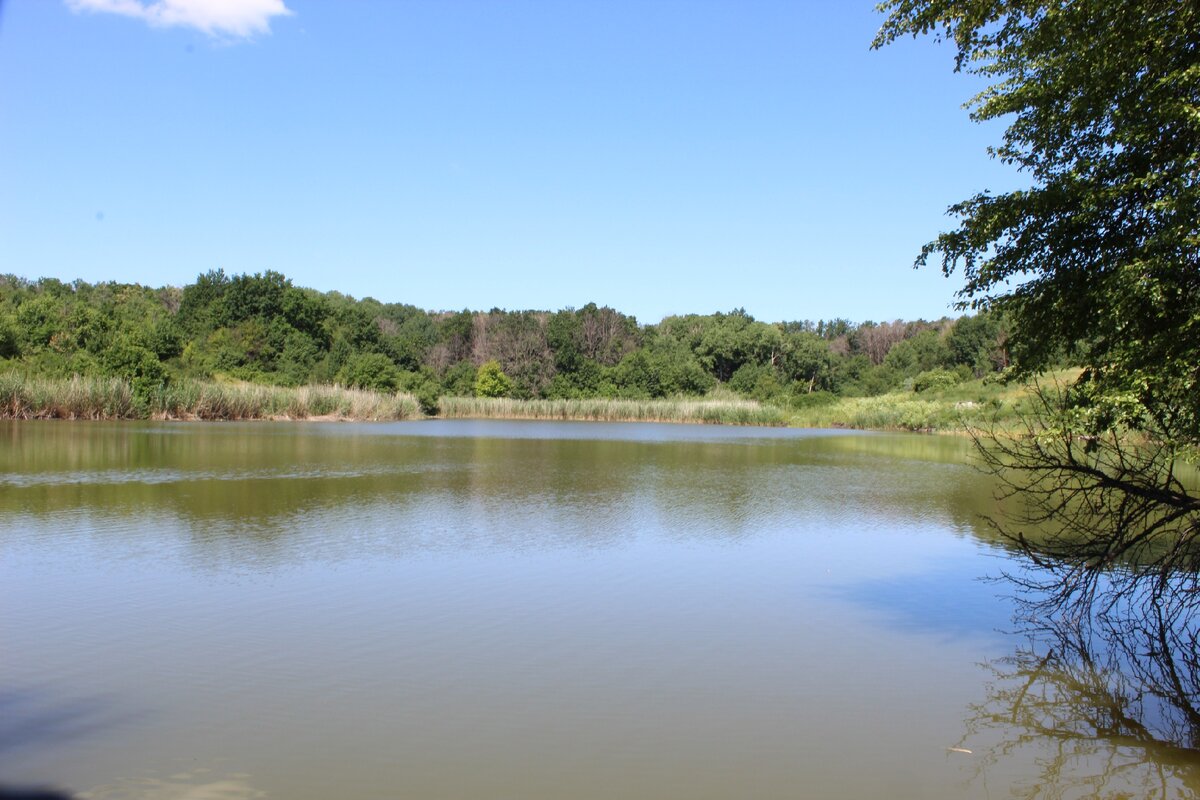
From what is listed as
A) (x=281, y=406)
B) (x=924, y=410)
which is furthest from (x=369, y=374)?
(x=924, y=410)

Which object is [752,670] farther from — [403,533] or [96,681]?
[403,533]

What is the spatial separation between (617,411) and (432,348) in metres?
23.5

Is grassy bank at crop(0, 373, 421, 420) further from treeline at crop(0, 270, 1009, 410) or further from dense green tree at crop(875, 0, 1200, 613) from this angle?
dense green tree at crop(875, 0, 1200, 613)

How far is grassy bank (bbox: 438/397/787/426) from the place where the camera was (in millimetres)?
53438

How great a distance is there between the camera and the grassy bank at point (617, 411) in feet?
175

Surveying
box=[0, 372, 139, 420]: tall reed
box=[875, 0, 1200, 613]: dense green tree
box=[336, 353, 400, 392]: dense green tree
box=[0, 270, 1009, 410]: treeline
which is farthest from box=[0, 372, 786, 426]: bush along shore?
box=[875, 0, 1200, 613]: dense green tree

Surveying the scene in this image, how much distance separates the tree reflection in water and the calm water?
3cm

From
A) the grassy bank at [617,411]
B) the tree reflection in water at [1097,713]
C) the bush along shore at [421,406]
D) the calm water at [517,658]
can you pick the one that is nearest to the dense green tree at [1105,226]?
the tree reflection in water at [1097,713]

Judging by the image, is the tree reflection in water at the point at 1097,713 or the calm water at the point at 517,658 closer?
the calm water at the point at 517,658

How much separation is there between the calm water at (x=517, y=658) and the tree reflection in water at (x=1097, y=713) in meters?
0.03

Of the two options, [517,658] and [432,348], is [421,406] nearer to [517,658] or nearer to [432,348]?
[432,348]

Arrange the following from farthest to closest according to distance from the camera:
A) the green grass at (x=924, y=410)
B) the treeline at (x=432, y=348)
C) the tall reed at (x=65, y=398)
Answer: the treeline at (x=432, y=348)
the green grass at (x=924, y=410)
the tall reed at (x=65, y=398)

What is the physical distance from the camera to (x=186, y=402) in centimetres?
3778

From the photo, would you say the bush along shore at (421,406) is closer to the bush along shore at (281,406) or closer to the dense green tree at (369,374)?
the bush along shore at (281,406)
